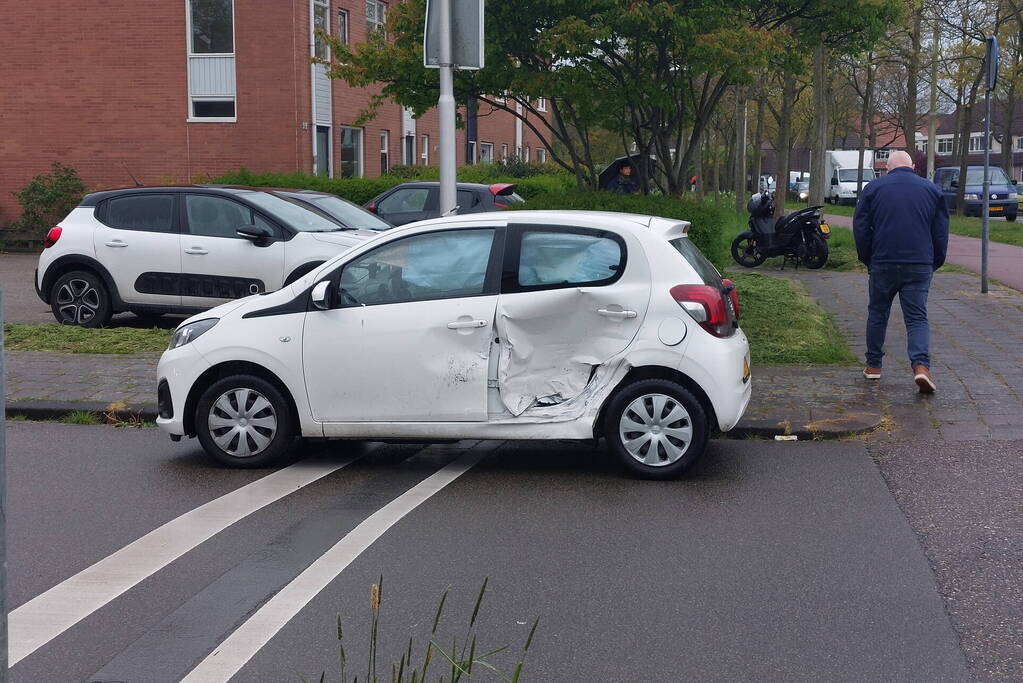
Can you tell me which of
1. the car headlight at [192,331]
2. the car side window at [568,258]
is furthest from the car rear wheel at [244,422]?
the car side window at [568,258]

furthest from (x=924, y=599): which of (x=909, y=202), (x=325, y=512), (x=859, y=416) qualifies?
(x=909, y=202)

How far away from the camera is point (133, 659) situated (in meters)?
4.39

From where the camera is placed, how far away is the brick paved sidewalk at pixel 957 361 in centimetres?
856

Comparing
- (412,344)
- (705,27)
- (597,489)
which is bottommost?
(597,489)

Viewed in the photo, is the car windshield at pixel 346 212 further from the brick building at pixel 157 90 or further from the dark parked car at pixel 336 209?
the brick building at pixel 157 90

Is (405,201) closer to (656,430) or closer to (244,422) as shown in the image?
(244,422)

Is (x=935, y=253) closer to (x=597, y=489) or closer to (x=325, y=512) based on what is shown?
(x=597, y=489)

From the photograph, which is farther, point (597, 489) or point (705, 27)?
point (705, 27)

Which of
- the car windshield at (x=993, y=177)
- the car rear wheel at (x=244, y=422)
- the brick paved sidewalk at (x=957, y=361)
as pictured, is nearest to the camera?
the car rear wheel at (x=244, y=422)

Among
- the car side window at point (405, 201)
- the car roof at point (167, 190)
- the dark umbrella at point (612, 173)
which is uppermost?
the dark umbrella at point (612, 173)

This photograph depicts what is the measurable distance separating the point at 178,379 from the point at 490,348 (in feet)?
6.43

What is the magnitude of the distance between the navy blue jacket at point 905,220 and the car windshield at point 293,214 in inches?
229

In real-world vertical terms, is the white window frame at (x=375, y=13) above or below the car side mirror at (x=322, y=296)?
above

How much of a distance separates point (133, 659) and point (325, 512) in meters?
2.17
